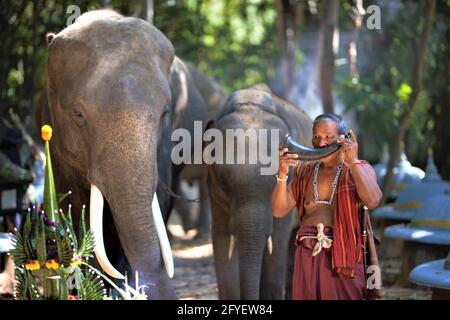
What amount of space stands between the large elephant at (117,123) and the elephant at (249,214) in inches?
22.6

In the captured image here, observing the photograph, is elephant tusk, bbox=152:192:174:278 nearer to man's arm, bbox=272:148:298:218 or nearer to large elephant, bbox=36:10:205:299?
large elephant, bbox=36:10:205:299

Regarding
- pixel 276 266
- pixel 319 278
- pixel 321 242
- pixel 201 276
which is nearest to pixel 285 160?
pixel 321 242

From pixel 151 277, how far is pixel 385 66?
14.0m

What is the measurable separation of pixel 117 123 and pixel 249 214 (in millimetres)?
1521

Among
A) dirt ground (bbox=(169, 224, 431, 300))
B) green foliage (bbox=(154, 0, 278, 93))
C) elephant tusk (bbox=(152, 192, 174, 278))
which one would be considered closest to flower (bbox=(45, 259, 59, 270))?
elephant tusk (bbox=(152, 192, 174, 278))

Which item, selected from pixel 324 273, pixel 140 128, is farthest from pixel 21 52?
pixel 324 273

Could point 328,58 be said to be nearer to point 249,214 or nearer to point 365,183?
point 249,214

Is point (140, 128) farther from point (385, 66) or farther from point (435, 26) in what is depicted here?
point (385, 66)

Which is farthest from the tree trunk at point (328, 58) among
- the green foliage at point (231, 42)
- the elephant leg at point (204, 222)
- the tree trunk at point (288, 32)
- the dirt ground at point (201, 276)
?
the green foliage at point (231, 42)

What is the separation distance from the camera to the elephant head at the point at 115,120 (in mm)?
6453

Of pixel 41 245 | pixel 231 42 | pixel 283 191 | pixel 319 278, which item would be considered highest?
pixel 231 42

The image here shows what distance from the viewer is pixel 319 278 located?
5.67 metres

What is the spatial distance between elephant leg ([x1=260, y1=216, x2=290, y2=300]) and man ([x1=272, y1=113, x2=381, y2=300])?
2382mm

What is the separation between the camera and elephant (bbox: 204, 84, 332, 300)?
298 inches
